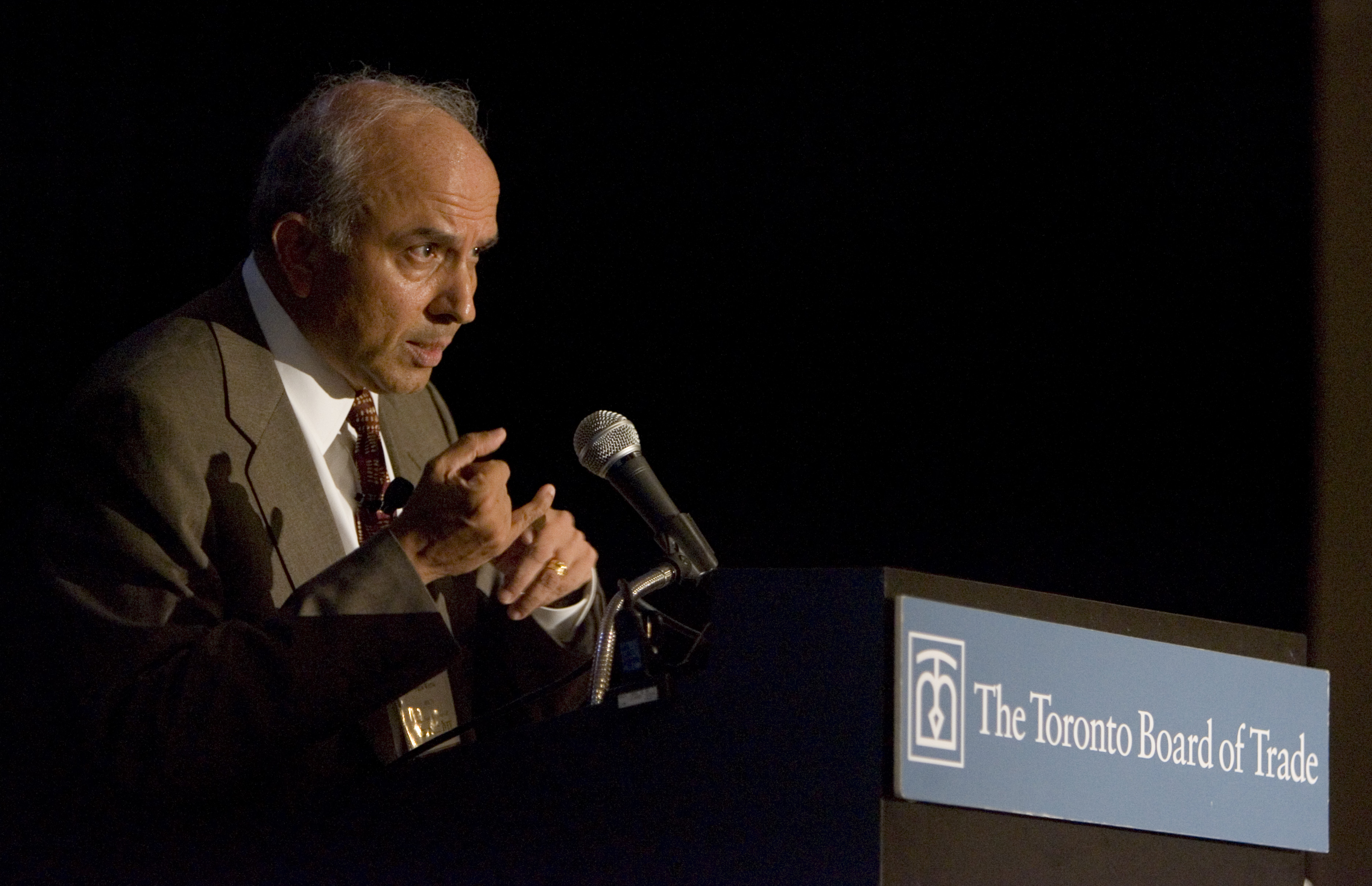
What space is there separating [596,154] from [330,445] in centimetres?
135

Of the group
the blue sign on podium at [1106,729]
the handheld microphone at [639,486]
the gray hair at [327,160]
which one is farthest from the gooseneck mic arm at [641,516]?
the gray hair at [327,160]

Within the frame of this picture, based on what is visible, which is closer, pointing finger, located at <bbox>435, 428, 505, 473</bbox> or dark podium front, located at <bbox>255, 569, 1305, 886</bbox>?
dark podium front, located at <bbox>255, 569, 1305, 886</bbox>

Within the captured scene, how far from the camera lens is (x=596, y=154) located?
3242 mm

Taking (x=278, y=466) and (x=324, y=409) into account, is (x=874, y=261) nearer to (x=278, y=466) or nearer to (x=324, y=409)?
(x=324, y=409)

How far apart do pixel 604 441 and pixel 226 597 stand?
1.90ft

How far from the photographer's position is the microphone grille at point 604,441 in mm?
1644

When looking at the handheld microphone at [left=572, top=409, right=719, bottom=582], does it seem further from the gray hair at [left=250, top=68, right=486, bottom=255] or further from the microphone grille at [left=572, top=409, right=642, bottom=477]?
the gray hair at [left=250, top=68, right=486, bottom=255]

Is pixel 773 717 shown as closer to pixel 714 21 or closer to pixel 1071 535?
pixel 1071 535

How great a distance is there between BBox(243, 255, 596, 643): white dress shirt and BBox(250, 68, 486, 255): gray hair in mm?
114

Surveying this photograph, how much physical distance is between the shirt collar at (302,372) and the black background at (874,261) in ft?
1.86

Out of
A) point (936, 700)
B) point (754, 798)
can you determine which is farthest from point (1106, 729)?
point (754, 798)

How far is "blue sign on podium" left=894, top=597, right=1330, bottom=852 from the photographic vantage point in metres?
1.05

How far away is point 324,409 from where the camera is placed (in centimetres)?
210

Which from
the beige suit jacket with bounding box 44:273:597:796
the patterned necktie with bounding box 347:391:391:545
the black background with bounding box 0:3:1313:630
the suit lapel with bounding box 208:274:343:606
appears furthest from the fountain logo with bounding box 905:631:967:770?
the black background with bounding box 0:3:1313:630
